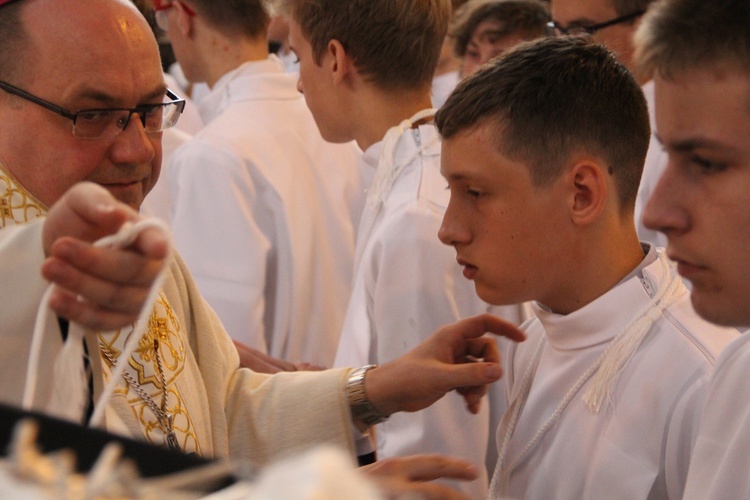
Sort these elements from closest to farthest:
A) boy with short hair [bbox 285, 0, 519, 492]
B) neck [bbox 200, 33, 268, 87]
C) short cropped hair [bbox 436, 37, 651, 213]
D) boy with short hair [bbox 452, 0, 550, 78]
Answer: short cropped hair [bbox 436, 37, 651, 213]
boy with short hair [bbox 285, 0, 519, 492]
neck [bbox 200, 33, 268, 87]
boy with short hair [bbox 452, 0, 550, 78]

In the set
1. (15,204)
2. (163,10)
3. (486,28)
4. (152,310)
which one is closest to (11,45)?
(15,204)

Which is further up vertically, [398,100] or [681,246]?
[398,100]

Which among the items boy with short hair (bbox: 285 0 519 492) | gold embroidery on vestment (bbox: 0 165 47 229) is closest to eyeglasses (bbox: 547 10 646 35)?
boy with short hair (bbox: 285 0 519 492)

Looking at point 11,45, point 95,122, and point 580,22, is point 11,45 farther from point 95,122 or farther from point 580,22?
point 580,22

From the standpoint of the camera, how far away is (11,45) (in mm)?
2078

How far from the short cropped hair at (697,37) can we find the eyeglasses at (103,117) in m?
1.14

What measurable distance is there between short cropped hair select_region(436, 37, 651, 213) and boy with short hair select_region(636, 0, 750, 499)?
0.55m

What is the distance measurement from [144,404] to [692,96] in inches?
48.1

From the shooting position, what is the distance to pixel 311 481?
1.96 feet

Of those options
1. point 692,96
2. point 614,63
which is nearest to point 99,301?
point 692,96

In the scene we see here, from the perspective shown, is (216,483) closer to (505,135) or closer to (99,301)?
(99,301)

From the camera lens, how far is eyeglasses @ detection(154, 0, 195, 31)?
4.25 m

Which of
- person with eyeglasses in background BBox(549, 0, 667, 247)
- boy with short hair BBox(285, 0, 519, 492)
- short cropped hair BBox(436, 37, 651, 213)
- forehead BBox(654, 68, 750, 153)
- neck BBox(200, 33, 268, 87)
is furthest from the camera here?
neck BBox(200, 33, 268, 87)

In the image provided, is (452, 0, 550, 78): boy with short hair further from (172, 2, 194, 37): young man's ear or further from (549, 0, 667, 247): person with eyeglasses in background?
(172, 2, 194, 37): young man's ear
